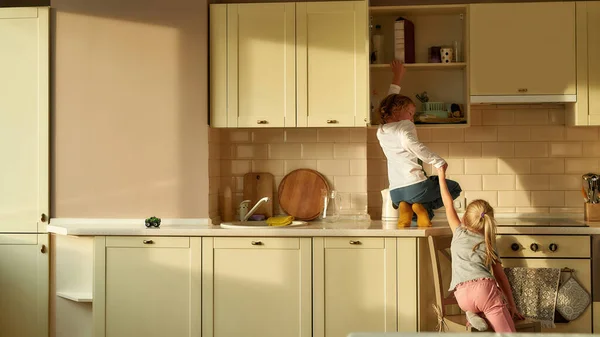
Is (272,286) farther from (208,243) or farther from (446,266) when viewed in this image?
(446,266)

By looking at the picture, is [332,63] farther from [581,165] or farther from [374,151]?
[581,165]

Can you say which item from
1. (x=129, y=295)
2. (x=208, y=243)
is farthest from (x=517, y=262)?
(x=129, y=295)

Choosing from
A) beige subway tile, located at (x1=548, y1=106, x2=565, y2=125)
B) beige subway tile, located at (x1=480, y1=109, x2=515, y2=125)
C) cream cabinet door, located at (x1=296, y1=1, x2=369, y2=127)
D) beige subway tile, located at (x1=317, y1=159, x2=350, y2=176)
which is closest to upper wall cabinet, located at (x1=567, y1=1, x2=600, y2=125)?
beige subway tile, located at (x1=548, y1=106, x2=565, y2=125)

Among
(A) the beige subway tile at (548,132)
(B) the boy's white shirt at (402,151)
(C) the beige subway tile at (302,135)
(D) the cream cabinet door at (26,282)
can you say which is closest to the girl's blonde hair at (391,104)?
(B) the boy's white shirt at (402,151)

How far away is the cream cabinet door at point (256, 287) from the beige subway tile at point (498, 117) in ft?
4.86

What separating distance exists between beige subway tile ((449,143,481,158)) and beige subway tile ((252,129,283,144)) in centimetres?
107

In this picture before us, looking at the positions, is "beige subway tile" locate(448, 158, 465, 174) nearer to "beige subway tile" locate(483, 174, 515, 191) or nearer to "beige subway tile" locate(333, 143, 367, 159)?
"beige subway tile" locate(483, 174, 515, 191)

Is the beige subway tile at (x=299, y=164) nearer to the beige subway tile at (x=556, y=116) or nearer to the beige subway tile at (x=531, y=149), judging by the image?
the beige subway tile at (x=531, y=149)

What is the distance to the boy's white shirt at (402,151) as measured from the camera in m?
4.75

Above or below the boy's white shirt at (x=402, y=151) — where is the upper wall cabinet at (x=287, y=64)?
above

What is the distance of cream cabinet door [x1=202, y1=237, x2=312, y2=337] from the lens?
4668 millimetres

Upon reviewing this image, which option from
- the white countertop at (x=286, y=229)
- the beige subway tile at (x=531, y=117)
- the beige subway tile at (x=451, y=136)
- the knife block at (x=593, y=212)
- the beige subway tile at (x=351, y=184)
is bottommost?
the white countertop at (x=286, y=229)

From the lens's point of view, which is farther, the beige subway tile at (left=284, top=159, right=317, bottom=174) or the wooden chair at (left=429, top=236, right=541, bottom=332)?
the beige subway tile at (left=284, top=159, right=317, bottom=174)

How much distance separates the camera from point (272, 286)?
185 inches
